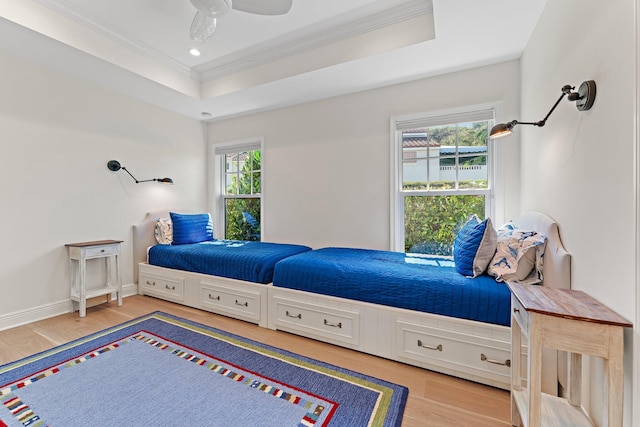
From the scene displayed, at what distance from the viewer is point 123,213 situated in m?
3.21

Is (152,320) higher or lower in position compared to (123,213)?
lower

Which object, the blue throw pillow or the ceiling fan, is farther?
the blue throw pillow

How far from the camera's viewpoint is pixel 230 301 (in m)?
2.55

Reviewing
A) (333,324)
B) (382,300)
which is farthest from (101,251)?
(382,300)

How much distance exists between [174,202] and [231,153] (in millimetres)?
1078

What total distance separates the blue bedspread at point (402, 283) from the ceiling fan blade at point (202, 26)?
5.99 ft

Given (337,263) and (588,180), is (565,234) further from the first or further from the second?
(337,263)

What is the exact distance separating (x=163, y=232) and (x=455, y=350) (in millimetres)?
3360

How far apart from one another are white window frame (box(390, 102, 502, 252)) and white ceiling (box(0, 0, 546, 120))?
40 cm

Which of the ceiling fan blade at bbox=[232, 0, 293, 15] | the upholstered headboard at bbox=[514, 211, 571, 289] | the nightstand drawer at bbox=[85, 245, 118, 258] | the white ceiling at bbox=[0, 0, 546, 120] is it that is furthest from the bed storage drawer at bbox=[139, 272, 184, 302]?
the upholstered headboard at bbox=[514, 211, 571, 289]

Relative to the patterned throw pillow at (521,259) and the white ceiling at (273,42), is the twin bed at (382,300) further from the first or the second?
the white ceiling at (273,42)

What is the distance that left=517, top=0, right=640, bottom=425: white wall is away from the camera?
3.11 ft

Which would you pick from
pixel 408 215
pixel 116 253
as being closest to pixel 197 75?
pixel 116 253

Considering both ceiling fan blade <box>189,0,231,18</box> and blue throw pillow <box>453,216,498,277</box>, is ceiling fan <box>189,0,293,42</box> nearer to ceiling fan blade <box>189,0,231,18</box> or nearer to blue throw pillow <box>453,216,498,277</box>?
ceiling fan blade <box>189,0,231,18</box>
